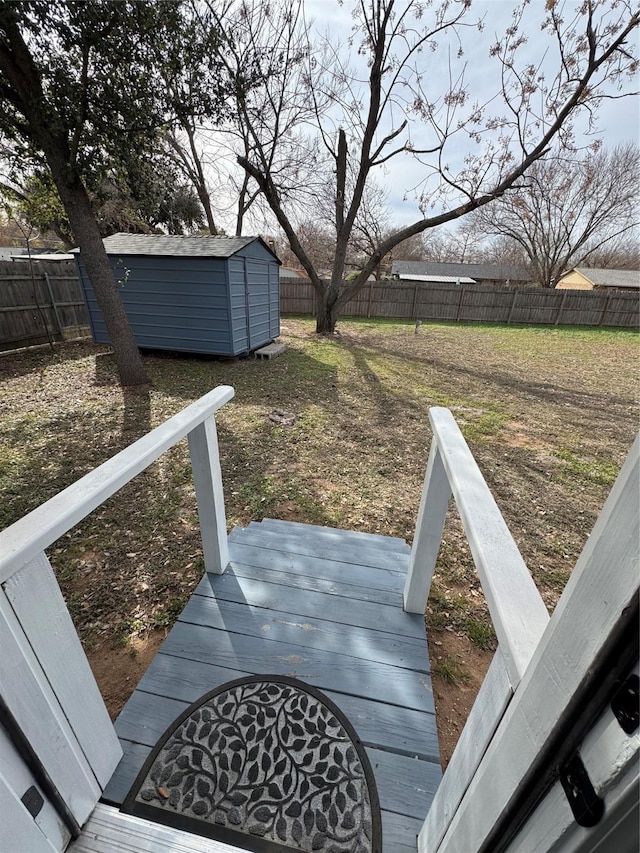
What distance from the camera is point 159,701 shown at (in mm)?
1382

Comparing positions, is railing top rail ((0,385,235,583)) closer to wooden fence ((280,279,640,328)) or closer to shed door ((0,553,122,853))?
shed door ((0,553,122,853))

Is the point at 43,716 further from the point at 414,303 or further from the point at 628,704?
the point at 414,303

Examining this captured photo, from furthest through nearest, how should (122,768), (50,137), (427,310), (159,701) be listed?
(427,310), (50,137), (159,701), (122,768)

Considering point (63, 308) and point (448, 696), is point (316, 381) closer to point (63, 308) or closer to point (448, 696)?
point (448, 696)

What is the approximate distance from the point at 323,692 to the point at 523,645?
115 cm

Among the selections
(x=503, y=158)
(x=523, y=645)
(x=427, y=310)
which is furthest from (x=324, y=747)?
(x=427, y=310)

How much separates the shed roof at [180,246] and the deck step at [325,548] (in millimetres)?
5769

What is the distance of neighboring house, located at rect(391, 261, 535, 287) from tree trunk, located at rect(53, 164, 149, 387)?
90.4ft

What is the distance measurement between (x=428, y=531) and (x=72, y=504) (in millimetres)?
1355

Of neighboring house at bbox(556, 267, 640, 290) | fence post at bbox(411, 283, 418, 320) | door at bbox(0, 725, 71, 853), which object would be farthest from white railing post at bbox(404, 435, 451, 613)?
neighboring house at bbox(556, 267, 640, 290)

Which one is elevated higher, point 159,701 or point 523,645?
point 523,645

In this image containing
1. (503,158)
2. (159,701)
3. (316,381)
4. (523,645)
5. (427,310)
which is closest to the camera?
(523,645)

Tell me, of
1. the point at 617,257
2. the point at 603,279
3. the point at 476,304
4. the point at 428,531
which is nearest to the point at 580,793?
the point at 428,531

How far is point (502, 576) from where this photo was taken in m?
0.71
